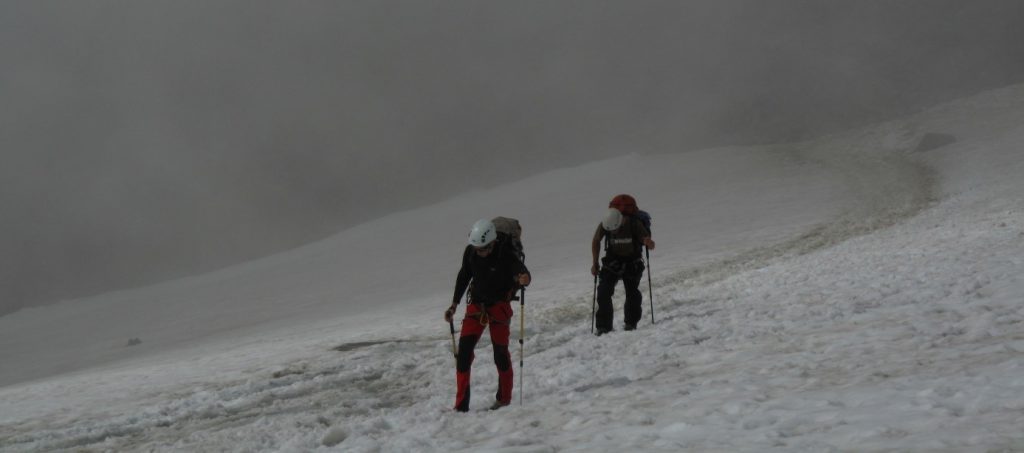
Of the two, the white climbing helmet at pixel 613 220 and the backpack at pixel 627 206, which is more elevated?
the backpack at pixel 627 206

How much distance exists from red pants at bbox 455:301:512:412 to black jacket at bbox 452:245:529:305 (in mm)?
106

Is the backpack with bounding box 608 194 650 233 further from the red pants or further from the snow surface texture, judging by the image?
the red pants

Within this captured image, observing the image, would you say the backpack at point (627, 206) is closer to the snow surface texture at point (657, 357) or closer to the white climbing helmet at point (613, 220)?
the white climbing helmet at point (613, 220)

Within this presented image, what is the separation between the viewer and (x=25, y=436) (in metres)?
10.5

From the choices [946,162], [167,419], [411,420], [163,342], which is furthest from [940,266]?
[946,162]

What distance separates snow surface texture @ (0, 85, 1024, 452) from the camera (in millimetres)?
6059

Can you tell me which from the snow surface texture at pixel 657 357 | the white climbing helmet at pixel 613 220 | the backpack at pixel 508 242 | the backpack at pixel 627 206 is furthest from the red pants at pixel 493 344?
the backpack at pixel 627 206

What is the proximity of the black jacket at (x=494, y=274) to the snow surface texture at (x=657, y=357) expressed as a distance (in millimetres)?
948

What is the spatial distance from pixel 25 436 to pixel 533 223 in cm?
3525

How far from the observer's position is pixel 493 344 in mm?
8422

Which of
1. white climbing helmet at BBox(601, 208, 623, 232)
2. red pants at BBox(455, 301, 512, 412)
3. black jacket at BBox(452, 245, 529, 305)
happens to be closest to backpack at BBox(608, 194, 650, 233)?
white climbing helmet at BBox(601, 208, 623, 232)

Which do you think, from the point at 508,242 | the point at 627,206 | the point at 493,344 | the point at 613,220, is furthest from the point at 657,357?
the point at 627,206

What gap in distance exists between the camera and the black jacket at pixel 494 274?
8555mm

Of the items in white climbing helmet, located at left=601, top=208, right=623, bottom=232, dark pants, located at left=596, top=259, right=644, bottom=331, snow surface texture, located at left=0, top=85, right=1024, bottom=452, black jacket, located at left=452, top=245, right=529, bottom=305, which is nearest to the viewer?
snow surface texture, located at left=0, top=85, right=1024, bottom=452
